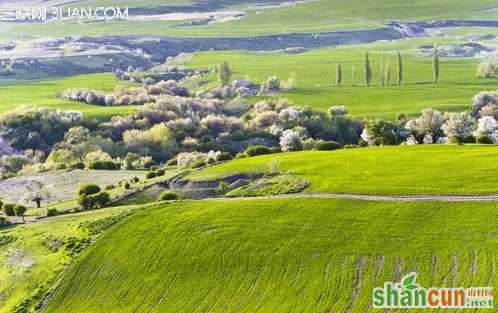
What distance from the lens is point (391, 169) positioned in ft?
275

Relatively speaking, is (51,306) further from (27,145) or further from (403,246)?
(27,145)

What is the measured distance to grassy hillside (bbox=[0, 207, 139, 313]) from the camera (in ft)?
232

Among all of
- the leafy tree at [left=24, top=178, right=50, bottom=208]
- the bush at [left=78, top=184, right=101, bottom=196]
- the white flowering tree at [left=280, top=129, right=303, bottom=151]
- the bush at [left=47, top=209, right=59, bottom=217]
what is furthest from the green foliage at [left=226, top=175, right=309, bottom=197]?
the white flowering tree at [left=280, top=129, right=303, bottom=151]

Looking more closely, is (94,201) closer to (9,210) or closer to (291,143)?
(9,210)

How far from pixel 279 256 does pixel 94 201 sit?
112 ft

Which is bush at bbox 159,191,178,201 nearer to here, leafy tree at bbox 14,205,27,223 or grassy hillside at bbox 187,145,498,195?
grassy hillside at bbox 187,145,498,195

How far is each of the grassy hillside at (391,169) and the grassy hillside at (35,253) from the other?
1842 cm

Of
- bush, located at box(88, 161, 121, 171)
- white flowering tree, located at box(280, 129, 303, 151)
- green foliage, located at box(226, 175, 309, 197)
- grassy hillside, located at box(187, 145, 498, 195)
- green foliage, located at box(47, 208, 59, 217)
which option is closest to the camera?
grassy hillside, located at box(187, 145, 498, 195)

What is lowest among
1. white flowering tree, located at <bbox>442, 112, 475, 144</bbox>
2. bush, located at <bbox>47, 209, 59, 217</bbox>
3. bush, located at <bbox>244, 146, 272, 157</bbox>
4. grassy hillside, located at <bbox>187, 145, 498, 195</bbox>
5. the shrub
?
the shrub

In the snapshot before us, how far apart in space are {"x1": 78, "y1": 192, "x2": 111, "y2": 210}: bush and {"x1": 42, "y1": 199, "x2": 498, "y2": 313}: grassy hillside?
590 inches

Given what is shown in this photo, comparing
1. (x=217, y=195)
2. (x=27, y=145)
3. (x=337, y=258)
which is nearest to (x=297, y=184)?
(x=217, y=195)

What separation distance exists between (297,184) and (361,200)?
10354 millimetres

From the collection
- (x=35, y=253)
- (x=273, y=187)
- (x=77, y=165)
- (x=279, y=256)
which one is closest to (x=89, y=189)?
(x=35, y=253)

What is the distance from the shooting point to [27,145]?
17825 centimetres
